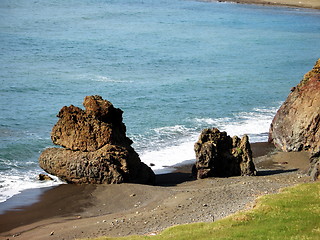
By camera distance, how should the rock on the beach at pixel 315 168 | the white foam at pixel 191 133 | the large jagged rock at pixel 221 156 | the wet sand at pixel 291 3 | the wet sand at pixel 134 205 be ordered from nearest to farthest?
the wet sand at pixel 134 205, the rock on the beach at pixel 315 168, the large jagged rock at pixel 221 156, the white foam at pixel 191 133, the wet sand at pixel 291 3

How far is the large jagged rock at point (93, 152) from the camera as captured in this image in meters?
39.2

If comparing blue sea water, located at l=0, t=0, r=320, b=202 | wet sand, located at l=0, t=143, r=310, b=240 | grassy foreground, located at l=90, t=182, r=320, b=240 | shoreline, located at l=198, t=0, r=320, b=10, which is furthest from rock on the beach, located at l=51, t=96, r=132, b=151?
shoreline, located at l=198, t=0, r=320, b=10

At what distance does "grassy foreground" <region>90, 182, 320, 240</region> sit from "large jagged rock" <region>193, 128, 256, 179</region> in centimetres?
1087

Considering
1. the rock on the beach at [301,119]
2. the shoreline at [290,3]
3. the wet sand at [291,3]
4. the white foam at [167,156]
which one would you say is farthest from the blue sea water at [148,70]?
the wet sand at [291,3]

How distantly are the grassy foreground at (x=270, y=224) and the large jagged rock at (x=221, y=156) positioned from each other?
428 inches

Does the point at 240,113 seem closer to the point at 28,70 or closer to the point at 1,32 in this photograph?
the point at 28,70

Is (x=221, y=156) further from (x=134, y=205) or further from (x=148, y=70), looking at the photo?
(x=148, y=70)

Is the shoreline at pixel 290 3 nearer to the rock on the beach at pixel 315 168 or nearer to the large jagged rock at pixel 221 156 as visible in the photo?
the large jagged rock at pixel 221 156

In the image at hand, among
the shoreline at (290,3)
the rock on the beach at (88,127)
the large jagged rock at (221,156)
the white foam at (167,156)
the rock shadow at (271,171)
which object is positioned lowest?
the white foam at (167,156)

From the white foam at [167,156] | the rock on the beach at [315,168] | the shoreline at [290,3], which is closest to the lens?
the rock on the beach at [315,168]

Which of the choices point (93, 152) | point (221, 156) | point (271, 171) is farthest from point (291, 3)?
point (93, 152)

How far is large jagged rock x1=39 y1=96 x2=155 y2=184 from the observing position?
39.2 metres

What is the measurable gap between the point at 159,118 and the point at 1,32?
5479 centimetres

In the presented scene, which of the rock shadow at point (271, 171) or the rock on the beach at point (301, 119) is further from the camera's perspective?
the rock on the beach at point (301, 119)
